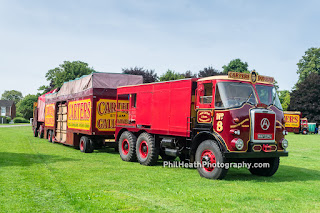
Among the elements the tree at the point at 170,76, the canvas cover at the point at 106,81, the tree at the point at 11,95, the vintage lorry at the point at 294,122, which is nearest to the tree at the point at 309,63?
the vintage lorry at the point at 294,122

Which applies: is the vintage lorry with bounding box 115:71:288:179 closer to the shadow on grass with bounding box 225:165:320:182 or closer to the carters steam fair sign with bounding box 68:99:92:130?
the shadow on grass with bounding box 225:165:320:182

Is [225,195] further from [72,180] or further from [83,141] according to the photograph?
[83,141]

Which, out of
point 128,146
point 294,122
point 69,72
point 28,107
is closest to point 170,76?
point 294,122

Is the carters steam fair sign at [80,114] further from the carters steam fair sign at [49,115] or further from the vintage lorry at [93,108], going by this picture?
the carters steam fair sign at [49,115]

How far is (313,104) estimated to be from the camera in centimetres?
6494

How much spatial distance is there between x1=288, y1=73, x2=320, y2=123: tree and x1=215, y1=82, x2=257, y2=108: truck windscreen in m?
59.2

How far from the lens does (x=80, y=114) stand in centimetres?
1806

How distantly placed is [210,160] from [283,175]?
305 cm

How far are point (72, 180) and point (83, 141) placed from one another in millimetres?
8445

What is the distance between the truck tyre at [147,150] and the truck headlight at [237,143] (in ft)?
12.9

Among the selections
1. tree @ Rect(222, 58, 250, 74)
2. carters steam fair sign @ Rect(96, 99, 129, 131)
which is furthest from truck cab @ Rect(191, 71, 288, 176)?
tree @ Rect(222, 58, 250, 74)

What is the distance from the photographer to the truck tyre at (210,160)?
31.7 feet

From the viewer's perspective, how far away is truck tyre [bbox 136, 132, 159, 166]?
12.7 meters

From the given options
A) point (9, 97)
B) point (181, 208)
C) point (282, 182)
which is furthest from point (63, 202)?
point (9, 97)
